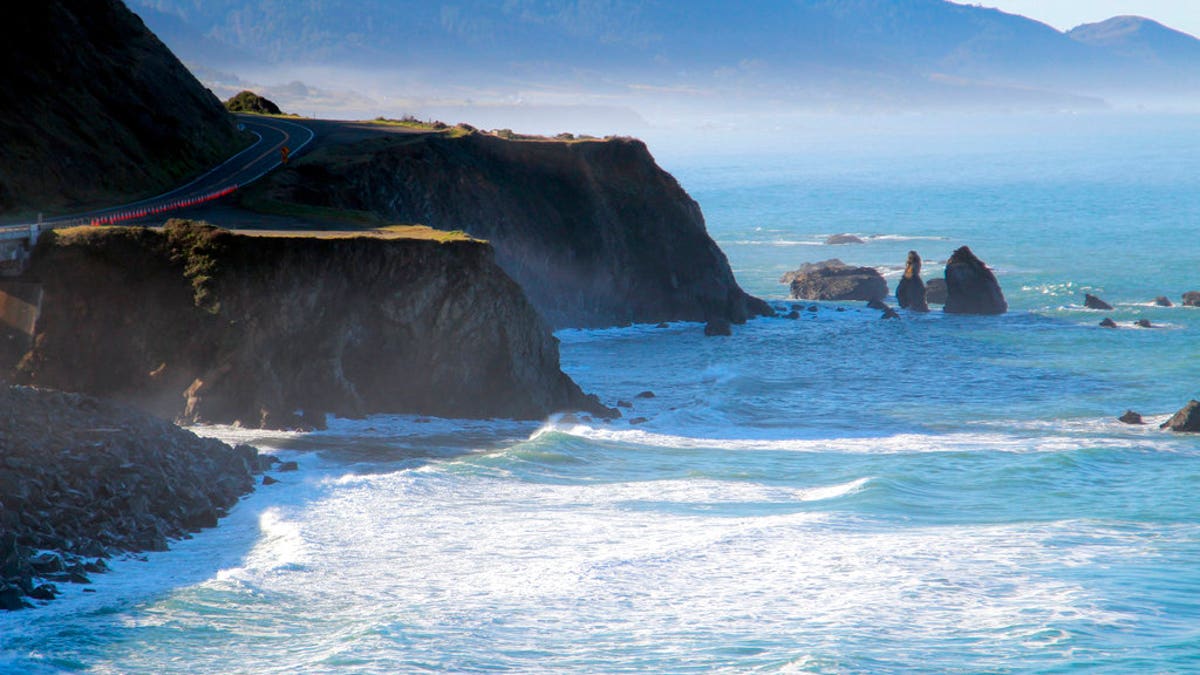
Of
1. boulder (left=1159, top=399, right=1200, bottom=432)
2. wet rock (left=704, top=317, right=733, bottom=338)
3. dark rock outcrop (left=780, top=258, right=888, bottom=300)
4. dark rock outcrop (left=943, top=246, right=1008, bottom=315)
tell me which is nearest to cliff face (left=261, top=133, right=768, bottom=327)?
wet rock (left=704, top=317, right=733, bottom=338)

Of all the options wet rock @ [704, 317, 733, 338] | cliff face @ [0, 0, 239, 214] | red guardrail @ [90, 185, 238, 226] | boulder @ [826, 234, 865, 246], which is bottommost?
wet rock @ [704, 317, 733, 338]

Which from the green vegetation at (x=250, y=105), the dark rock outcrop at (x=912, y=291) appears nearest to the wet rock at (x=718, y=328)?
the dark rock outcrop at (x=912, y=291)

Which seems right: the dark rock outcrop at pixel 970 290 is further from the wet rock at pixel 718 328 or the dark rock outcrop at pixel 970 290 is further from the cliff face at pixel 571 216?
the wet rock at pixel 718 328

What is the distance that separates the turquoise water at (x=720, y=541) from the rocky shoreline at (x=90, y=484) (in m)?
0.88

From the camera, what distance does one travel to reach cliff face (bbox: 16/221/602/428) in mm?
44094

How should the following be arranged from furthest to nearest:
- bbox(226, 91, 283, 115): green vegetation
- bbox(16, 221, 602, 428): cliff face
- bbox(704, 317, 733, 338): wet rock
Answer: bbox(226, 91, 283, 115): green vegetation < bbox(704, 317, 733, 338): wet rock < bbox(16, 221, 602, 428): cliff face

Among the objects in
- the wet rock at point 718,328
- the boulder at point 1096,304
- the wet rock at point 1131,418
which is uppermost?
the boulder at point 1096,304

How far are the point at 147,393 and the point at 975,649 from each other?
28.3 meters

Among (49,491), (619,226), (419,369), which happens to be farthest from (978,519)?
(619,226)

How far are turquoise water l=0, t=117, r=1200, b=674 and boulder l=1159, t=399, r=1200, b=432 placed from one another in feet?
2.80

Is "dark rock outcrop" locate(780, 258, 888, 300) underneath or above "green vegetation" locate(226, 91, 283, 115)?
underneath

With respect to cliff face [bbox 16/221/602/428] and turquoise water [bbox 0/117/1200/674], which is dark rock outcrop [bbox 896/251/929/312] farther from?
cliff face [bbox 16/221/602/428]

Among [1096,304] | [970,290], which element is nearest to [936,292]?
[970,290]

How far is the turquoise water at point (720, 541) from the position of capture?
26172 millimetres
